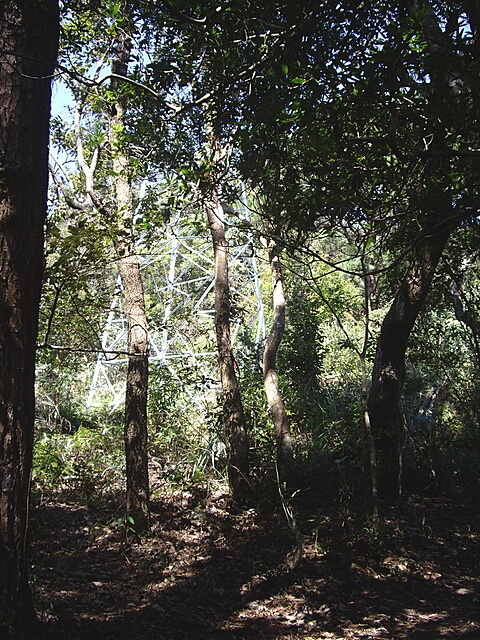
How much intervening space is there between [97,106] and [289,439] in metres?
4.67

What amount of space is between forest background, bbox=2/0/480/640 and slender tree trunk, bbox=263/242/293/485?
35 millimetres

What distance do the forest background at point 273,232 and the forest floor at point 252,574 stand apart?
1.46 feet

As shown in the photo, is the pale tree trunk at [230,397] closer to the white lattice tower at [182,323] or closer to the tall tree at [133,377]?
the white lattice tower at [182,323]

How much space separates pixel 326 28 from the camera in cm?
356

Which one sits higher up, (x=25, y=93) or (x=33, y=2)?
(x=33, y=2)

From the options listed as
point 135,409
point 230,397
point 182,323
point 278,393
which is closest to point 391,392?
point 278,393

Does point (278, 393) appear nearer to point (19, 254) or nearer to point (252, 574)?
point (252, 574)

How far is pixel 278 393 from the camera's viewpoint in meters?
7.41

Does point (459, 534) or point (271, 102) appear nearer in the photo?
point (271, 102)

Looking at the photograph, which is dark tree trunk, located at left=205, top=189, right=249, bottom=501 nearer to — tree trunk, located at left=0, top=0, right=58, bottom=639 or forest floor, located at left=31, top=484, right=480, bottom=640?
forest floor, located at left=31, top=484, right=480, bottom=640

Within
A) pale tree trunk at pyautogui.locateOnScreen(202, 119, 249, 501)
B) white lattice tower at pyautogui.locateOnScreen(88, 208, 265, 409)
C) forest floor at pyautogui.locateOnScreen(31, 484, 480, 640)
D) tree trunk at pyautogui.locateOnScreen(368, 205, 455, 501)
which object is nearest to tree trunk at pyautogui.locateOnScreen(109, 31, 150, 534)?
white lattice tower at pyautogui.locateOnScreen(88, 208, 265, 409)

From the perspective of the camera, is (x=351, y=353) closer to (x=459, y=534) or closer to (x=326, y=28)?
(x=459, y=534)

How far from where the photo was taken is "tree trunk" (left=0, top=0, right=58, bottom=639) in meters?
2.80

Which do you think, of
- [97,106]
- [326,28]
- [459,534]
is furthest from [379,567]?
[97,106]
